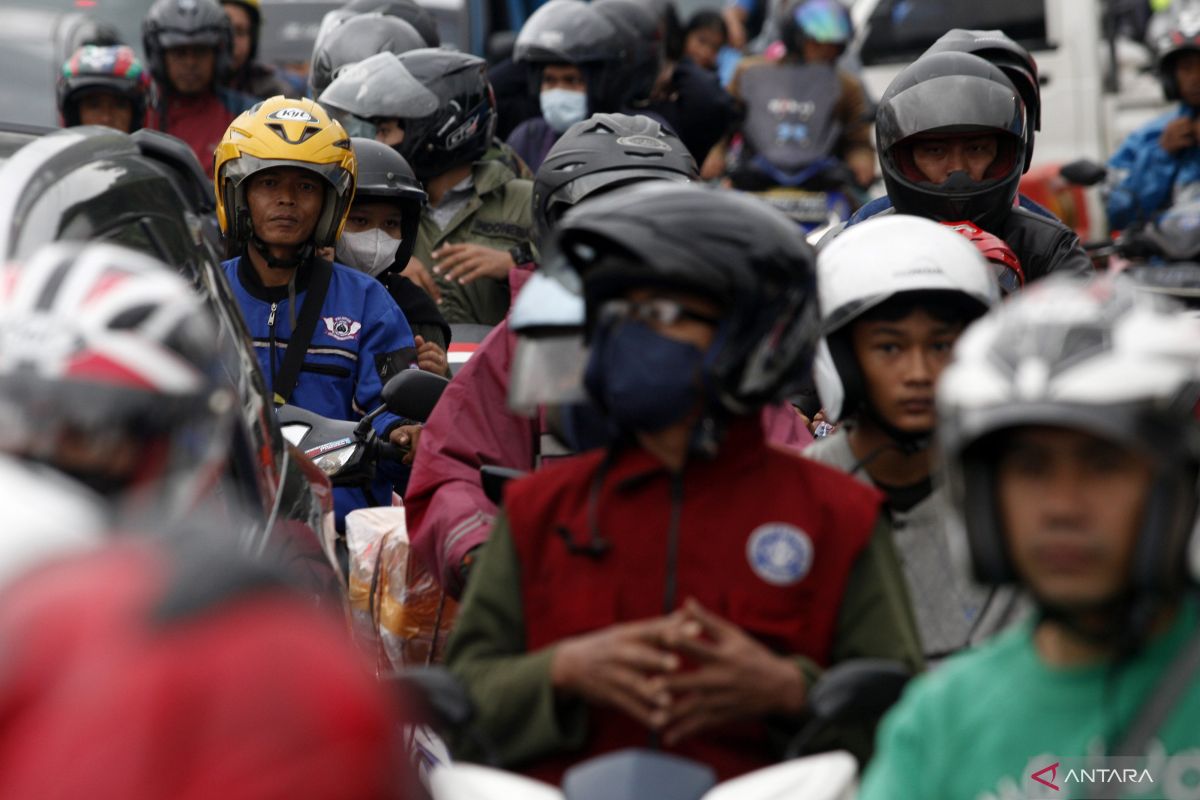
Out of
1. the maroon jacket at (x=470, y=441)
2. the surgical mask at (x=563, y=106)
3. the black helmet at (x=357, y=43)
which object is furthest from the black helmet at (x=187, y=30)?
the maroon jacket at (x=470, y=441)

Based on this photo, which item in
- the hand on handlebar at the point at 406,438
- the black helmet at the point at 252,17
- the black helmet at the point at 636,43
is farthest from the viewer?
the black helmet at the point at 252,17

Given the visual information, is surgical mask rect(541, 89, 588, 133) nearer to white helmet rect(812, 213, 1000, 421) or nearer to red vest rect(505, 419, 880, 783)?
white helmet rect(812, 213, 1000, 421)

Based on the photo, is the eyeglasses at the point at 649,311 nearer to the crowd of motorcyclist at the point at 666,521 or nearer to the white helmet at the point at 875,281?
the crowd of motorcyclist at the point at 666,521

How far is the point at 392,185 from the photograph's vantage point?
8.65m

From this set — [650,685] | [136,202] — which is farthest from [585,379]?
[136,202]

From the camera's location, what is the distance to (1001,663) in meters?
3.28

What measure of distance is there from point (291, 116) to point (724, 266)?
15.0 ft

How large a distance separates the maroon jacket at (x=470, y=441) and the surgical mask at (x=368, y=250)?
3.25 m

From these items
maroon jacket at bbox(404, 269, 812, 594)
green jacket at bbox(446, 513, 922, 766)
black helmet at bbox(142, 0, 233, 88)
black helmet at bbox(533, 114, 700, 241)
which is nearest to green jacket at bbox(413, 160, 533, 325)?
black helmet at bbox(533, 114, 700, 241)

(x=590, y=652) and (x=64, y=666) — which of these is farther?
(x=590, y=652)

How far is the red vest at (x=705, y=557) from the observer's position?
3744mm

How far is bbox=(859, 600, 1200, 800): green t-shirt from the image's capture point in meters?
3.12

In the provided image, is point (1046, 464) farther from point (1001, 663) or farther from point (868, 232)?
point (868, 232)

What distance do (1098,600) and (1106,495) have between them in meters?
0.14
